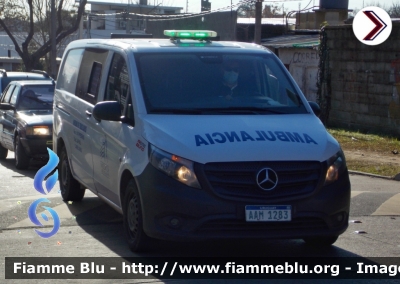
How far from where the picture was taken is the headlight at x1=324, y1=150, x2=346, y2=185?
20.7 feet

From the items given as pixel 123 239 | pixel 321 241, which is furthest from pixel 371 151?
pixel 123 239

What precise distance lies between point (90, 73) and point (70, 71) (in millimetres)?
1058

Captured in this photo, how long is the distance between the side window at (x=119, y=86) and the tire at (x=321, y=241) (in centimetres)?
206

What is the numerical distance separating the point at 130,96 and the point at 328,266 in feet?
7.84

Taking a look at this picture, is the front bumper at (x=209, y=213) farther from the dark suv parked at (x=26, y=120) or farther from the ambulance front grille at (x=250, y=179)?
the dark suv parked at (x=26, y=120)

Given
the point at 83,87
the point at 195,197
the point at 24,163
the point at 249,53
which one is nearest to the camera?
the point at 195,197

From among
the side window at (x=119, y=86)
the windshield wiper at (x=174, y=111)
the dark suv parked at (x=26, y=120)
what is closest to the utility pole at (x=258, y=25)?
the dark suv parked at (x=26, y=120)

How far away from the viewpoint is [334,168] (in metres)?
6.37

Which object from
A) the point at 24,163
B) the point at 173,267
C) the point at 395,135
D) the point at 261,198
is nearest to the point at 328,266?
the point at 261,198

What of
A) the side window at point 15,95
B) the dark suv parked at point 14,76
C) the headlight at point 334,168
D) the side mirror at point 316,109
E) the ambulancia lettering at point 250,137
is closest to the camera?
the ambulancia lettering at point 250,137

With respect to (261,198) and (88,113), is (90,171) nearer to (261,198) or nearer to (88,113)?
(88,113)

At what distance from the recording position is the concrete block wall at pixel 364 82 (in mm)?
17906

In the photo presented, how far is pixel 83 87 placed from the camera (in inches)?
338

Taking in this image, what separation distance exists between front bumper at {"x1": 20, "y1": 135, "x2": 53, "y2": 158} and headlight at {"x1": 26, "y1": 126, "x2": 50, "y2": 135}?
0.31 ft
